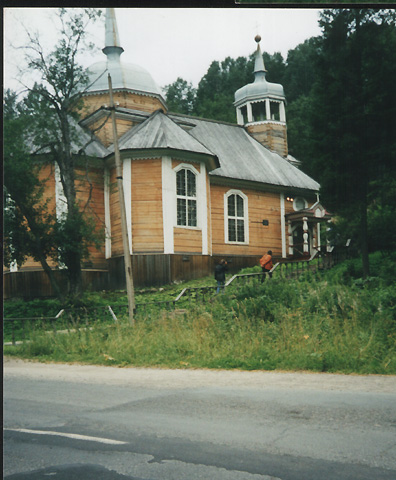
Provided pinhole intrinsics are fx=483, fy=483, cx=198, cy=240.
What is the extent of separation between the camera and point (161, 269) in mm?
11094

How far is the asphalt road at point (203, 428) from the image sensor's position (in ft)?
11.1

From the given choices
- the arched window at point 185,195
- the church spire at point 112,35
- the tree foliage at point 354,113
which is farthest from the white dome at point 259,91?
the arched window at point 185,195

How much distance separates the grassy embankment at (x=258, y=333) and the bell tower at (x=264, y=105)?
10.7ft

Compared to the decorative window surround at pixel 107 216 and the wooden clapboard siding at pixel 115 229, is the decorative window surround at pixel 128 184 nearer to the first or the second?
the decorative window surround at pixel 107 216

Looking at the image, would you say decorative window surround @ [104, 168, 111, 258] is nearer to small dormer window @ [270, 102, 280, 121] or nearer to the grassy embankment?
the grassy embankment

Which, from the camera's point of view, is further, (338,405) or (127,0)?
(338,405)

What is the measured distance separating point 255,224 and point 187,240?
99.3 inches

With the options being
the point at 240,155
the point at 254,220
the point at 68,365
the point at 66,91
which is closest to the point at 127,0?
the point at 68,365

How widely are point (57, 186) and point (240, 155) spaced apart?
702cm

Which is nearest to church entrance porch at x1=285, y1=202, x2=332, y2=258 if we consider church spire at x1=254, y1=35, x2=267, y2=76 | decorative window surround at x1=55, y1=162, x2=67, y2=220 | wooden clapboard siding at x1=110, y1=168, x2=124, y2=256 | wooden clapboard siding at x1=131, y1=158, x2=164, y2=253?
wooden clapboard siding at x1=131, y1=158, x2=164, y2=253

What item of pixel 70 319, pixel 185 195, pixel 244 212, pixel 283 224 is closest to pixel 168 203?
pixel 185 195

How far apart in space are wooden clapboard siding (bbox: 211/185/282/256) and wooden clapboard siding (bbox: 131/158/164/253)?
168 cm

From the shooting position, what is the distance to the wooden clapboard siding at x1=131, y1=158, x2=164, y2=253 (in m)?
11.9

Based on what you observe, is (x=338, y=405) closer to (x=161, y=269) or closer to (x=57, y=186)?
(x=161, y=269)
